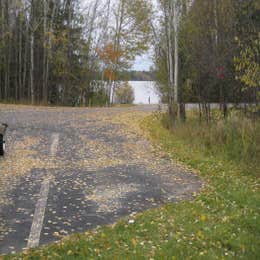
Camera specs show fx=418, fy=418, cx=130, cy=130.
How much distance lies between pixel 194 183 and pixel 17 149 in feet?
16.3

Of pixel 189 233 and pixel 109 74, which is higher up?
pixel 109 74

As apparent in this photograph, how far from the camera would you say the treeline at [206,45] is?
44.6 feet

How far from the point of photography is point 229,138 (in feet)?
36.8

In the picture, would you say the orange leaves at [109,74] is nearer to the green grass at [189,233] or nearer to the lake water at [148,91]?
the lake water at [148,91]

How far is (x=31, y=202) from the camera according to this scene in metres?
6.75

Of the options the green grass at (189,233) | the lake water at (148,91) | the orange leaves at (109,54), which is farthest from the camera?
the orange leaves at (109,54)

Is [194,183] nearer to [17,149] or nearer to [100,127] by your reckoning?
[17,149]

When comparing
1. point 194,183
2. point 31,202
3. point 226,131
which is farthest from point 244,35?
Answer: point 31,202

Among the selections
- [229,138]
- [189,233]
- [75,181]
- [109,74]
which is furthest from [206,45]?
[109,74]

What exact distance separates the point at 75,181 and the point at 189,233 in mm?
3216

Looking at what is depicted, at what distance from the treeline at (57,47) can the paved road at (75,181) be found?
44.9 feet

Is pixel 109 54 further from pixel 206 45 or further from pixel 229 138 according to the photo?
pixel 229 138

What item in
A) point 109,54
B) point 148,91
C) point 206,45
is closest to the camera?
point 206,45

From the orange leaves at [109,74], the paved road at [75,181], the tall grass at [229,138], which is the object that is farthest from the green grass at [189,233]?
the orange leaves at [109,74]
